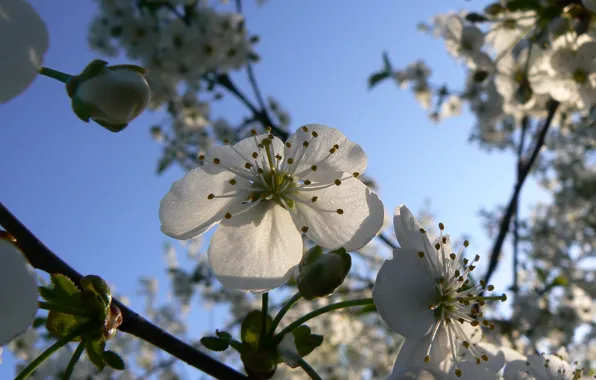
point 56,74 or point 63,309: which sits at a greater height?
point 56,74

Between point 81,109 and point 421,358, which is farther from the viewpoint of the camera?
point 421,358

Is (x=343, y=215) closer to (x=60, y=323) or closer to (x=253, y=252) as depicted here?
(x=253, y=252)

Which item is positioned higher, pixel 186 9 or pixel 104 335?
pixel 186 9

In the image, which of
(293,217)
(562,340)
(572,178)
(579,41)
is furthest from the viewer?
(572,178)

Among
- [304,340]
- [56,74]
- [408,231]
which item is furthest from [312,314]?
[56,74]

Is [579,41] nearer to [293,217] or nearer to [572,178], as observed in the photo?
[293,217]

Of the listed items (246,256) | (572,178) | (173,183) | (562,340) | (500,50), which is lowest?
(246,256)

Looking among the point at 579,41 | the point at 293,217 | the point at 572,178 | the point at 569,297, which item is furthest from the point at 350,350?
the point at 293,217

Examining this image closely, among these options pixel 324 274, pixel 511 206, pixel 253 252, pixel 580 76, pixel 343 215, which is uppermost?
pixel 580 76

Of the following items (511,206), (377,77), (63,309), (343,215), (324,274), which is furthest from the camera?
(377,77)
